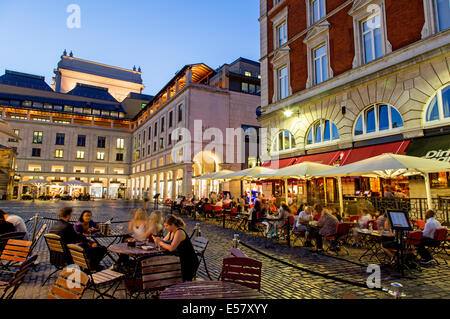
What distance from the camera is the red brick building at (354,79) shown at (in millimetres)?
11867

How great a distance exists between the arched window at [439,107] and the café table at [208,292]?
1267cm

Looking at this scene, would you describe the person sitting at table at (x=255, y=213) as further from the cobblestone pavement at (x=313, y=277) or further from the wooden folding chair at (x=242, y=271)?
the wooden folding chair at (x=242, y=271)

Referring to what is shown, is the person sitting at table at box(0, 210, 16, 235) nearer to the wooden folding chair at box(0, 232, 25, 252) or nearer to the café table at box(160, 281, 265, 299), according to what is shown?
→ the wooden folding chair at box(0, 232, 25, 252)

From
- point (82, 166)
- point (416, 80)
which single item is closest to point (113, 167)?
point (82, 166)

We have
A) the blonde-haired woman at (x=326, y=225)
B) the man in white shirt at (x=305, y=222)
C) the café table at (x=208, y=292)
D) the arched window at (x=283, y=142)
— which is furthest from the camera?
the arched window at (x=283, y=142)

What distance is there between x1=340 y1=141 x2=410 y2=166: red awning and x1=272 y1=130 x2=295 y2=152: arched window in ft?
17.0

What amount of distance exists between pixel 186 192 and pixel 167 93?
1772 cm

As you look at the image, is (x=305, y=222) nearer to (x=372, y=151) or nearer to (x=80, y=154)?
(x=372, y=151)

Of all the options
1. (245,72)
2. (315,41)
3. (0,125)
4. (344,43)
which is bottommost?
(0,125)

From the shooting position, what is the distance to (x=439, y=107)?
1168 cm

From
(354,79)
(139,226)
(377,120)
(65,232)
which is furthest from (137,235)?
(354,79)

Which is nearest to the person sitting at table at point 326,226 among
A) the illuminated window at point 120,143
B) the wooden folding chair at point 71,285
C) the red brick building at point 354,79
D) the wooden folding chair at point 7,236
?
the red brick building at point 354,79
